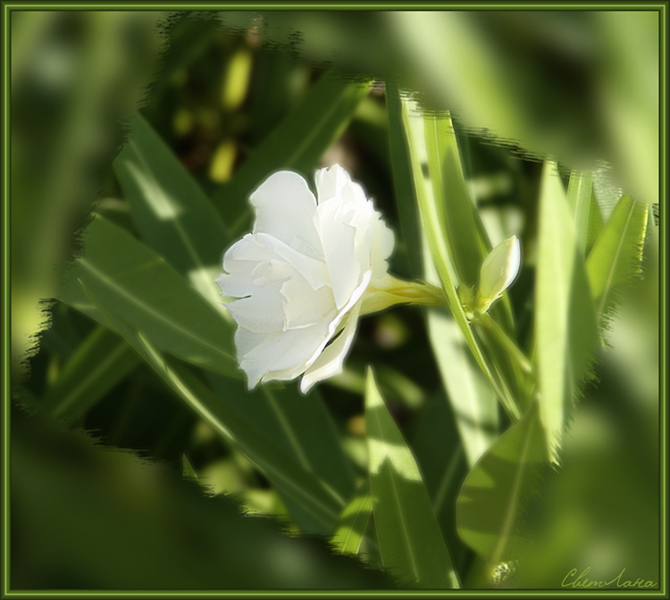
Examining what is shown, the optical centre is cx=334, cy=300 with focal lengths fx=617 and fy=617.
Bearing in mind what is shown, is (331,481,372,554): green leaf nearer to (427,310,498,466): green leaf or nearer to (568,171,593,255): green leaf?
(427,310,498,466): green leaf

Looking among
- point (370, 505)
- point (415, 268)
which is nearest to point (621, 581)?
point (370, 505)

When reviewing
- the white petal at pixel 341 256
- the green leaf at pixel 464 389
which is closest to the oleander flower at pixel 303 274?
the white petal at pixel 341 256

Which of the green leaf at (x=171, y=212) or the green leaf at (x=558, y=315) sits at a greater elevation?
the green leaf at (x=171, y=212)

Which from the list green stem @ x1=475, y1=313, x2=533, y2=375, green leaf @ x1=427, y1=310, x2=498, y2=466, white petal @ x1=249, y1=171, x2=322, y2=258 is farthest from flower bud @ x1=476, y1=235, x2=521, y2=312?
green leaf @ x1=427, y1=310, x2=498, y2=466

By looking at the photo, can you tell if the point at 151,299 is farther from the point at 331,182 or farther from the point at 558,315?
the point at 558,315

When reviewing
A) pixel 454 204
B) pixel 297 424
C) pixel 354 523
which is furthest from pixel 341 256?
pixel 297 424

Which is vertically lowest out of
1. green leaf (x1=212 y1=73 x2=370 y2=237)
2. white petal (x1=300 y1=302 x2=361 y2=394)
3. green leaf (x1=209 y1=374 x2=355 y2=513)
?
green leaf (x1=209 y1=374 x2=355 y2=513)

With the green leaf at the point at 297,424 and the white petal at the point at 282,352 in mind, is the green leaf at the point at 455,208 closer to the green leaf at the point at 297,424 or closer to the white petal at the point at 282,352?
the white petal at the point at 282,352
